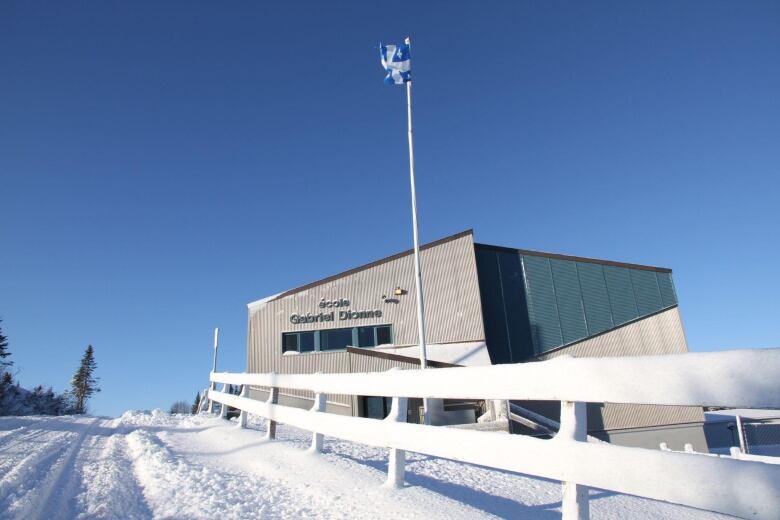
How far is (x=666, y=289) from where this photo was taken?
95.2 feet

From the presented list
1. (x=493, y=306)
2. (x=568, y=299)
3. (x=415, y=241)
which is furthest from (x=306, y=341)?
(x=568, y=299)

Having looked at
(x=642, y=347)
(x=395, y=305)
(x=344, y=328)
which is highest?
(x=395, y=305)

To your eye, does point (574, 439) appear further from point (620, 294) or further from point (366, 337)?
point (620, 294)

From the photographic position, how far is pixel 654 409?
83.9 feet

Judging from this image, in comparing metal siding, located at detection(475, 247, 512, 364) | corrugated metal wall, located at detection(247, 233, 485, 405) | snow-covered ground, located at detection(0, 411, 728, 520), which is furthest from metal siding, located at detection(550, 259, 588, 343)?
snow-covered ground, located at detection(0, 411, 728, 520)

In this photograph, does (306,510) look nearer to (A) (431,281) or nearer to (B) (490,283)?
(A) (431,281)

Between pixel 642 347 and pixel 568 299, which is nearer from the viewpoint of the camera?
pixel 642 347

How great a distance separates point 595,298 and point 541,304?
A: 3271 mm

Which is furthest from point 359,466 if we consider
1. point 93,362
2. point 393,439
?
point 93,362

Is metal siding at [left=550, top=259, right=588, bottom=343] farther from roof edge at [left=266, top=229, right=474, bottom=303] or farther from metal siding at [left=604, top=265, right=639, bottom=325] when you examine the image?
roof edge at [left=266, top=229, right=474, bottom=303]

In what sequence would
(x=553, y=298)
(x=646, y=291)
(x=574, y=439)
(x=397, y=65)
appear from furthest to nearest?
(x=646, y=291) → (x=553, y=298) → (x=397, y=65) → (x=574, y=439)

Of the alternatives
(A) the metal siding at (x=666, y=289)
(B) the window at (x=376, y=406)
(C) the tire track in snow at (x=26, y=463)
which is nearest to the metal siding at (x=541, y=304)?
(A) the metal siding at (x=666, y=289)

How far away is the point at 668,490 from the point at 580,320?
1092 inches

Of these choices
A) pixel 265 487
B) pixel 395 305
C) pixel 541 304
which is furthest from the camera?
pixel 541 304
